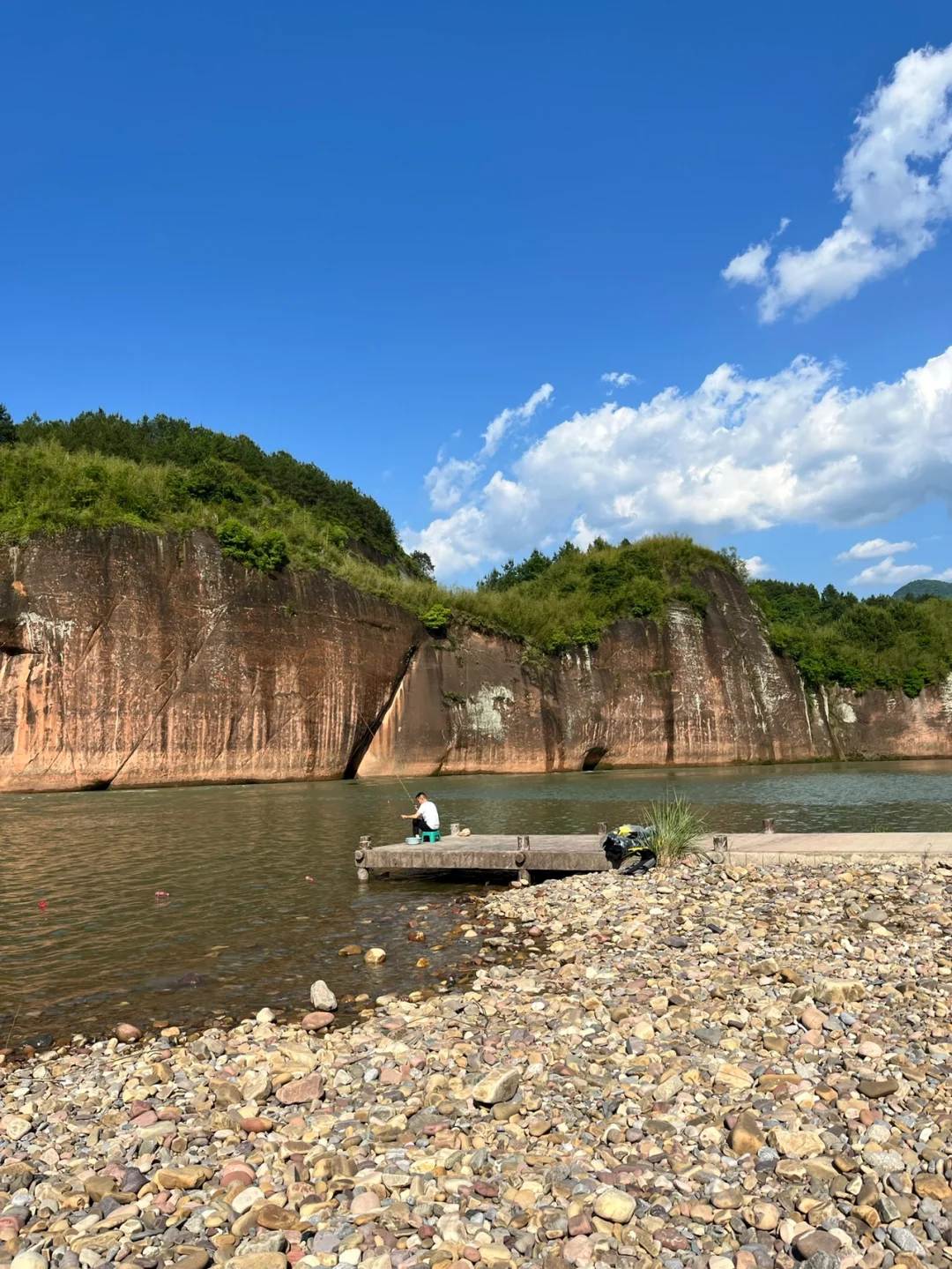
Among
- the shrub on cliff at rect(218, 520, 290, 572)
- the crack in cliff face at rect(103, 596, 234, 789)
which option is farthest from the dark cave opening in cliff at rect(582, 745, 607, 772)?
the crack in cliff face at rect(103, 596, 234, 789)

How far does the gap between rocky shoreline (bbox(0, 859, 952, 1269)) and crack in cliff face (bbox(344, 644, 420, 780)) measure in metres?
38.6

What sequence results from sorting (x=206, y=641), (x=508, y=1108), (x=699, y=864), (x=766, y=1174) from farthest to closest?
(x=206, y=641) → (x=699, y=864) → (x=508, y=1108) → (x=766, y=1174)

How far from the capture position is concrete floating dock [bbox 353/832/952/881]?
1433 centimetres

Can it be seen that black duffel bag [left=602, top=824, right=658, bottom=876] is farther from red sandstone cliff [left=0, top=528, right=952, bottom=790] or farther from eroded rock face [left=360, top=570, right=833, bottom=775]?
eroded rock face [left=360, top=570, right=833, bottom=775]

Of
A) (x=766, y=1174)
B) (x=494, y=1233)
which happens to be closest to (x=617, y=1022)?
(x=766, y=1174)

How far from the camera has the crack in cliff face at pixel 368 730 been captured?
1855 inches

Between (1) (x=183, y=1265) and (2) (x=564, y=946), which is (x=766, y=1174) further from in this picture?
(2) (x=564, y=946)

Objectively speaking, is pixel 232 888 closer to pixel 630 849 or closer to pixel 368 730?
pixel 630 849

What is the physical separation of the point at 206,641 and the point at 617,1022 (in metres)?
38.0

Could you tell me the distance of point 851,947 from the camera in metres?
9.12

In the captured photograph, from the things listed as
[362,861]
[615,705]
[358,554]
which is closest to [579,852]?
[362,861]

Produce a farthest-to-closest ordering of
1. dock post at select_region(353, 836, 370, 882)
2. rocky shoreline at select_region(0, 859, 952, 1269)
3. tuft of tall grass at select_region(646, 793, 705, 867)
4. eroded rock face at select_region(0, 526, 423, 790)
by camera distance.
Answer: eroded rock face at select_region(0, 526, 423, 790) → dock post at select_region(353, 836, 370, 882) → tuft of tall grass at select_region(646, 793, 705, 867) → rocky shoreline at select_region(0, 859, 952, 1269)

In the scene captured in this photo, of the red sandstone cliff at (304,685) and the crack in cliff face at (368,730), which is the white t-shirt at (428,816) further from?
the crack in cliff face at (368,730)

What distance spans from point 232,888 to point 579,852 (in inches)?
256
